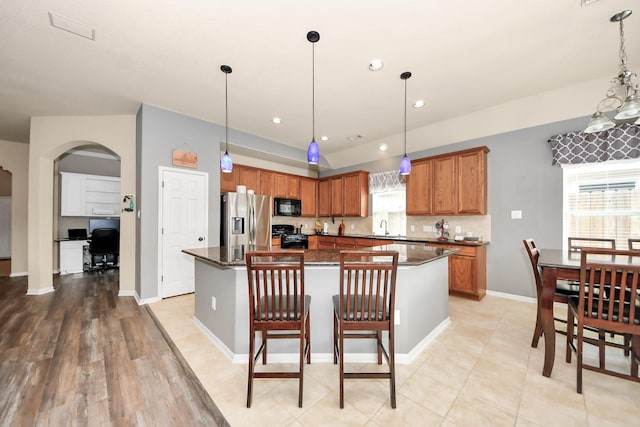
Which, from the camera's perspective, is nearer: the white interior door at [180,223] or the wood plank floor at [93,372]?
the wood plank floor at [93,372]

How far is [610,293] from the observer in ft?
5.31

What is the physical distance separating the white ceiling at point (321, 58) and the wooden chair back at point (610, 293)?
6.52 feet

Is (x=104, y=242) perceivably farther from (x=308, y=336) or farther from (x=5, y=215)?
(x=308, y=336)

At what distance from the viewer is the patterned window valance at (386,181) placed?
521 centimetres

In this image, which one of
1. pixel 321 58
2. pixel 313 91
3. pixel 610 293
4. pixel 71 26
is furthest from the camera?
pixel 313 91

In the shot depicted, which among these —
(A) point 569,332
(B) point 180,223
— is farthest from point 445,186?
(B) point 180,223

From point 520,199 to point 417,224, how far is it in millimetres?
1672

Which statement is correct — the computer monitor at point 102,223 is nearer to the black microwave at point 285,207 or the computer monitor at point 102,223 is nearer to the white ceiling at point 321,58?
the white ceiling at point 321,58

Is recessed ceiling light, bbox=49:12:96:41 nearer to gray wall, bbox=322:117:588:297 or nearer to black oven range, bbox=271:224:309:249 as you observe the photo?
black oven range, bbox=271:224:309:249

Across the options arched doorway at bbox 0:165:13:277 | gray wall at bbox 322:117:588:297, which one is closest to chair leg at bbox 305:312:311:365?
gray wall at bbox 322:117:588:297

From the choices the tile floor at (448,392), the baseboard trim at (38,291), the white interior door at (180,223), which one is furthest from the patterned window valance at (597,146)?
the baseboard trim at (38,291)

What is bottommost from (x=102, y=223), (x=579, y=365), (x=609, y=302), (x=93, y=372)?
(x=93, y=372)

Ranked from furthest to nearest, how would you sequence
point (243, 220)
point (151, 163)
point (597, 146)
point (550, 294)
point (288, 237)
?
1. point (288, 237)
2. point (243, 220)
3. point (151, 163)
4. point (597, 146)
5. point (550, 294)

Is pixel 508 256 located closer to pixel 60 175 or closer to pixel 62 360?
pixel 62 360
